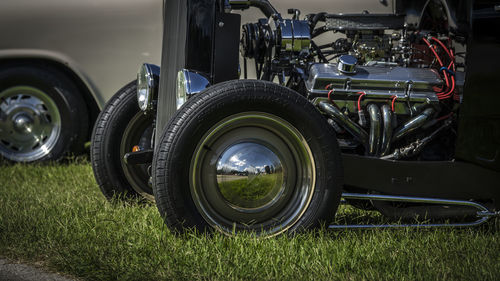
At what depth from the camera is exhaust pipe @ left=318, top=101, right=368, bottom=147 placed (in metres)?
3.67

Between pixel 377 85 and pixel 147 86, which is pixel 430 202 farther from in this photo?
pixel 147 86

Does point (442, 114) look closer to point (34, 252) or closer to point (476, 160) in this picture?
point (476, 160)

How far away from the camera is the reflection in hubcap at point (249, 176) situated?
11.1 ft

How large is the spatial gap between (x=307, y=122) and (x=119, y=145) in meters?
1.54

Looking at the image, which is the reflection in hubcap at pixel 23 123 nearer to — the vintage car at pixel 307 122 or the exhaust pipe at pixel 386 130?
the vintage car at pixel 307 122

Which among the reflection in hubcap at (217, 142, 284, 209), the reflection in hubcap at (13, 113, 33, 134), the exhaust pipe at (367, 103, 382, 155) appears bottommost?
the reflection in hubcap at (13, 113, 33, 134)

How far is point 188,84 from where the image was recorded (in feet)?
11.6

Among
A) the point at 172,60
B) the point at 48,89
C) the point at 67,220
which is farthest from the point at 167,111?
the point at 48,89

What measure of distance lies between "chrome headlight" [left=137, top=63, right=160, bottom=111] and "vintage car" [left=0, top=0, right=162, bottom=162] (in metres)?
2.25

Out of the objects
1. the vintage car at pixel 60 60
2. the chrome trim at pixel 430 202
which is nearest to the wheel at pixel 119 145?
the chrome trim at pixel 430 202

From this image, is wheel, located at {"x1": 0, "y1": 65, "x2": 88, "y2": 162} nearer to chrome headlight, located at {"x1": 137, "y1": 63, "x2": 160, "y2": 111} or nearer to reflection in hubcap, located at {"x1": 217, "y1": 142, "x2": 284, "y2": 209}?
chrome headlight, located at {"x1": 137, "y1": 63, "x2": 160, "y2": 111}

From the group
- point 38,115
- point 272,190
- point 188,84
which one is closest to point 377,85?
point 272,190

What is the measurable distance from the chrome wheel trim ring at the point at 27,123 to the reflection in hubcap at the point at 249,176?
330 cm

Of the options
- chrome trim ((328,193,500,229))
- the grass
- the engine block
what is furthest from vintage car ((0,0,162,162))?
chrome trim ((328,193,500,229))
